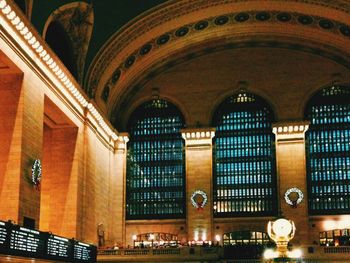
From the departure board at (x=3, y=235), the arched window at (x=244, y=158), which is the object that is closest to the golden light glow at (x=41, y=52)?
the departure board at (x=3, y=235)

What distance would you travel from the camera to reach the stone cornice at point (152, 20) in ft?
104

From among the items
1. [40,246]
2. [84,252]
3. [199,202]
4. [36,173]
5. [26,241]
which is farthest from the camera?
[199,202]

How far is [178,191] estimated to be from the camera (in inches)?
1374

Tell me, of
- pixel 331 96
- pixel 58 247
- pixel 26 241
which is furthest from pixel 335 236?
pixel 26 241

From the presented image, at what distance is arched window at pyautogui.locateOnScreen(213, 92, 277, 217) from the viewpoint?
34000mm

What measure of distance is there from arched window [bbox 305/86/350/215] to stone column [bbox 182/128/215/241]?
568 cm

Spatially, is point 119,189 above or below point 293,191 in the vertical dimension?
above

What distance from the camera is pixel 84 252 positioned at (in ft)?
81.5

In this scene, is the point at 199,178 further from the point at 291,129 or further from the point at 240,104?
the point at 291,129

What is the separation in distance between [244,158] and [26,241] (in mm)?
17778

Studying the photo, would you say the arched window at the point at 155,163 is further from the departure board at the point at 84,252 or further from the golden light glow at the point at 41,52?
the departure board at the point at 84,252

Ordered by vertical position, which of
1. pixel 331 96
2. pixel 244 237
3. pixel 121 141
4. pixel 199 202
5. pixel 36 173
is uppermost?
pixel 331 96

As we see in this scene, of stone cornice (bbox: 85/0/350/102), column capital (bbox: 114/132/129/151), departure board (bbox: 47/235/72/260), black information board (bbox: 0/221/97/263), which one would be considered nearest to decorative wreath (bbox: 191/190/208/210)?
column capital (bbox: 114/132/129/151)

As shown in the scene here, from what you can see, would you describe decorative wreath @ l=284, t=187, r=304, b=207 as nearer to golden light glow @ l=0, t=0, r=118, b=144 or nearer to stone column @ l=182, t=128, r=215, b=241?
stone column @ l=182, t=128, r=215, b=241
